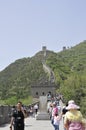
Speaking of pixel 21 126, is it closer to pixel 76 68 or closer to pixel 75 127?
pixel 75 127

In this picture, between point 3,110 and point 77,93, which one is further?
point 77,93

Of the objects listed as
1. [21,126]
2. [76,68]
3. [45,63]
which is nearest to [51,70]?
[45,63]

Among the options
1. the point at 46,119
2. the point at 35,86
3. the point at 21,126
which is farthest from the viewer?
the point at 35,86

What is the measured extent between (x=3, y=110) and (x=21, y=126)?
→ 1625 centimetres

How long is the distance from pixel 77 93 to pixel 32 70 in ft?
318

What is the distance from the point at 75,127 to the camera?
9.92 meters

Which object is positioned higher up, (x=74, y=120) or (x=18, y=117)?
(x=18, y=117)

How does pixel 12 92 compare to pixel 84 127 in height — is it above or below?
above

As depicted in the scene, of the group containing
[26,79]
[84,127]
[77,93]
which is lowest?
[84,127]

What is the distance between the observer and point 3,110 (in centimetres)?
3039

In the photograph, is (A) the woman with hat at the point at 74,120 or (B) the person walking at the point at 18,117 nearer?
(A) the woman with hat at the point at 74,120

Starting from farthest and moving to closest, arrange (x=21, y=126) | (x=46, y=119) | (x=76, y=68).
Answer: (x=76, y=68) → (x=46, y=119) → (x=21, y=126)

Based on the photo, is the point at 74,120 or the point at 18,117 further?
the point at 18,117

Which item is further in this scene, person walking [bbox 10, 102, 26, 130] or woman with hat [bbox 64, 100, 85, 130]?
person walking [bbox 10, 102, 26, 130]
